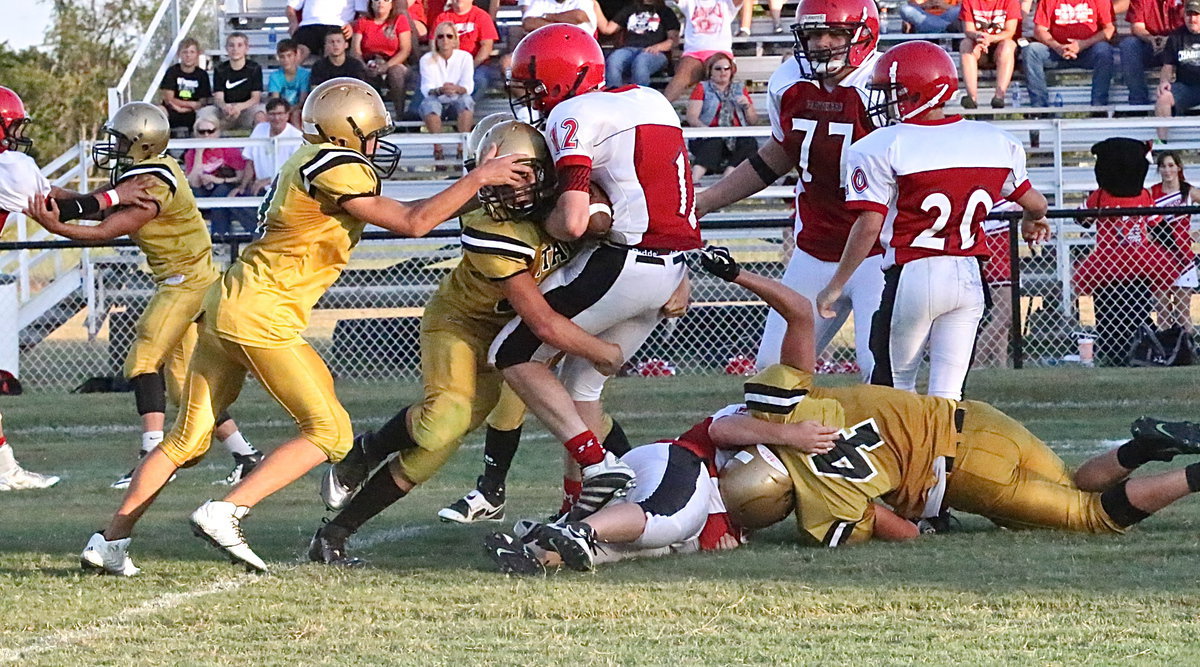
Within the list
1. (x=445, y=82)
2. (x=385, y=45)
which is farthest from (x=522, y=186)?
(x=385, y=45)

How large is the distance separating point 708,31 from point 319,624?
10.8m

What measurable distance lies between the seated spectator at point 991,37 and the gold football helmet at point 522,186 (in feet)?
34.0

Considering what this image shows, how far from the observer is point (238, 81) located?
597 inches

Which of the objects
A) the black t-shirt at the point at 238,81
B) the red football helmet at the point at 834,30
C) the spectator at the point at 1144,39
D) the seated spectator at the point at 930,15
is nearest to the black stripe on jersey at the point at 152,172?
the red football helmet at the point at 834,30

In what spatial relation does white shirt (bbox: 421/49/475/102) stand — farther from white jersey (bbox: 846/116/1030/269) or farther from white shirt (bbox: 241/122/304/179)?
white jersey (bbox: 846/116/1030/269)

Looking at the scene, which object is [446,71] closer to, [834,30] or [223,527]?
[834,30]

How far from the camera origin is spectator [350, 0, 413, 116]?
49.2ft

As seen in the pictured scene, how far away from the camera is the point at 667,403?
10.3 metres

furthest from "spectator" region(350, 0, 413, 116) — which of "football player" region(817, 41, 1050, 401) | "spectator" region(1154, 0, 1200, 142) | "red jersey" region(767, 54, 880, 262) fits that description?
"football player" region(817, 41, 1050, 401)

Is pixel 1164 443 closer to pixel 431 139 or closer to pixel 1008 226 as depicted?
pixel 1008 226

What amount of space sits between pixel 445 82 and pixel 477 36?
644mm

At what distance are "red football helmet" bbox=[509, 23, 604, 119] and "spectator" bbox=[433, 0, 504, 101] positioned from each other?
9571 millimetres

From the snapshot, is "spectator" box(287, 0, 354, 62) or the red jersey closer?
the red jersey

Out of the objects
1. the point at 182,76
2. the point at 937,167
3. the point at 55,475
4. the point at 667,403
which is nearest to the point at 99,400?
the point at 55,475
